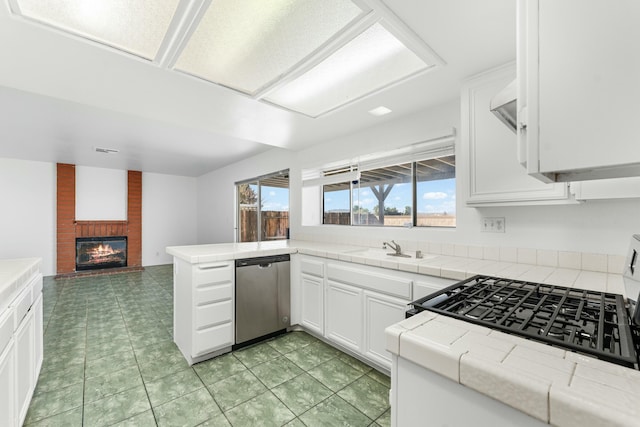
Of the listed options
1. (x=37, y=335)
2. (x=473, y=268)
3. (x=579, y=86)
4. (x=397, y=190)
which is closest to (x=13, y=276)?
(x=37, y=335)

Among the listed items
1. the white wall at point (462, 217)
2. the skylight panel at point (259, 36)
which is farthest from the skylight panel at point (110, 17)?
the white wall at point (462, 217)

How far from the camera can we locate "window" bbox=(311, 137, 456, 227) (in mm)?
2512

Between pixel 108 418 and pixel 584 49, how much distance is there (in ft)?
8.88

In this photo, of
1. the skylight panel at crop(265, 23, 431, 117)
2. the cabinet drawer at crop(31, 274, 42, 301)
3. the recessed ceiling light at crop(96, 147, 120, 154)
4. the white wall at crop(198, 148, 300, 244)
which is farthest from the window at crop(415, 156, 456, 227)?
the recessed ceiling light at crop(96, 147, 120, 154)

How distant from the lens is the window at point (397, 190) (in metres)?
2.51

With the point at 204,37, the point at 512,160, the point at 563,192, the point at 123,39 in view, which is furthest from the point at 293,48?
the point at 563,192

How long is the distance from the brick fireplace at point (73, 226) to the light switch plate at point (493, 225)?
290 inches

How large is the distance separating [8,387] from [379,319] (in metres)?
2.13

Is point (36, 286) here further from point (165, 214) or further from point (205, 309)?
point (165, 214)

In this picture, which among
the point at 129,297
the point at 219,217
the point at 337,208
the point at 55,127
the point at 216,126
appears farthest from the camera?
the point at 219,217

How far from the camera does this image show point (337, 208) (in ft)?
11.9

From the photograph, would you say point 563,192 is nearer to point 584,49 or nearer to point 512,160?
point 512,160

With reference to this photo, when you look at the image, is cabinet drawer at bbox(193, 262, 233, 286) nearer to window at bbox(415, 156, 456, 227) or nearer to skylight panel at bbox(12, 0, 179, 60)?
skylight panel at bbox(12, 0, 179, 60)

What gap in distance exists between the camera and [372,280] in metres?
2.16
